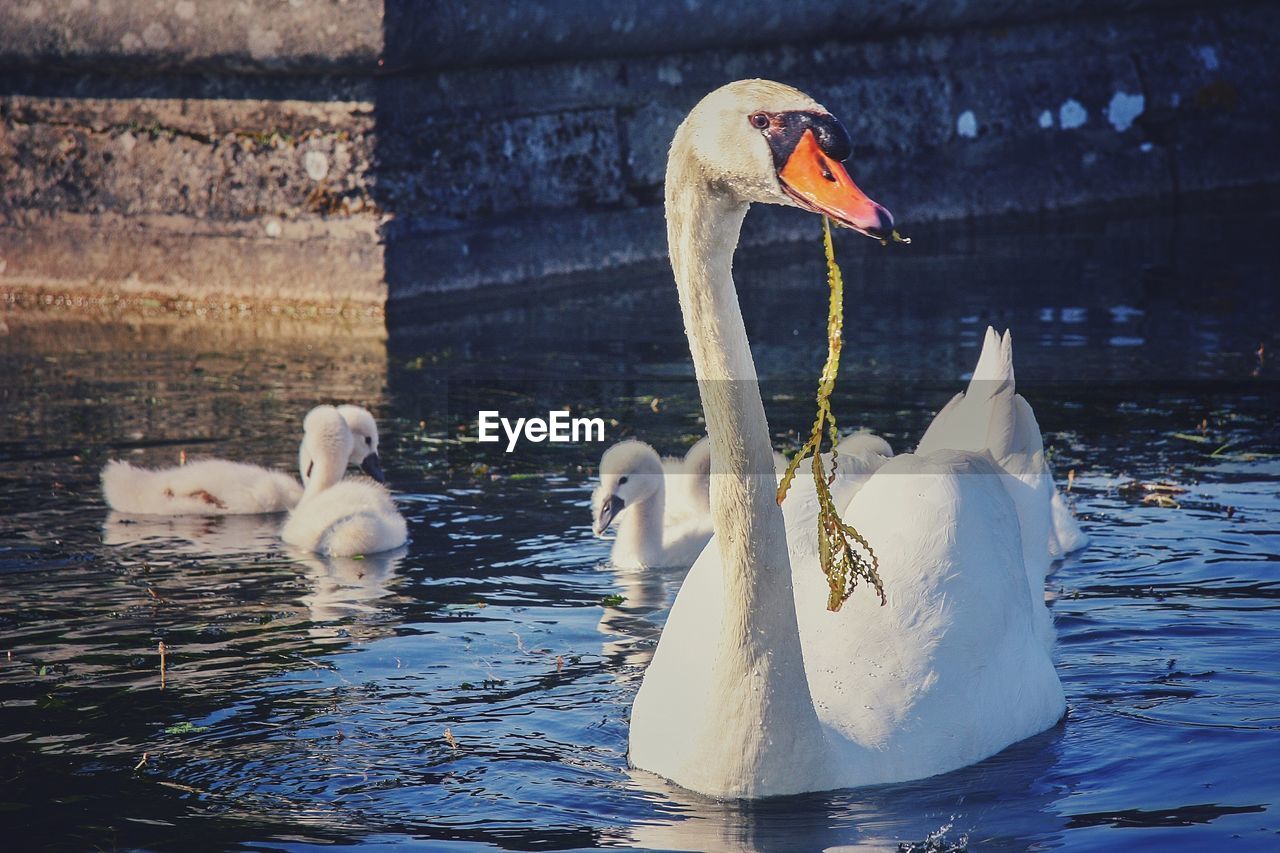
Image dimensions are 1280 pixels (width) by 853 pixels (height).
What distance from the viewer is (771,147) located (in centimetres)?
439

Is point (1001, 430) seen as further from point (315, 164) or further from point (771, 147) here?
point (315, 164)

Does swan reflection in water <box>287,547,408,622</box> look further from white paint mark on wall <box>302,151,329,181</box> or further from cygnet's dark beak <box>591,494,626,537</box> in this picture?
white paint mark on wall <box>302,151,329,181</box>

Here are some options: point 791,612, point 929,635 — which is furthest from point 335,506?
point 791,612

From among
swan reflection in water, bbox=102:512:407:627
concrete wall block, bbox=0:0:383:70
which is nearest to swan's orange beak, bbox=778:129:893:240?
swan reflection in water, bbox=102:512:407:627

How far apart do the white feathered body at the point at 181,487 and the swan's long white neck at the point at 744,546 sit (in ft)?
12.5

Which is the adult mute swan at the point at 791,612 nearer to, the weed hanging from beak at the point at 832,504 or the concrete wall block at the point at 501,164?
the weed hanging from beak at the point at 832,504

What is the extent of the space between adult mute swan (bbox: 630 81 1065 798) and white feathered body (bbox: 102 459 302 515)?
317 cm

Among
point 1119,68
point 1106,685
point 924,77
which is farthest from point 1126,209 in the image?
point 1106,685

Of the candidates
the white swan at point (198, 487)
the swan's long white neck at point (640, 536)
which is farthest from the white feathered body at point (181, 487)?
the swan's long white neck at point (640, 536)

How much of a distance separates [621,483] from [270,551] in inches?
55.7

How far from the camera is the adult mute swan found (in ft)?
14.7

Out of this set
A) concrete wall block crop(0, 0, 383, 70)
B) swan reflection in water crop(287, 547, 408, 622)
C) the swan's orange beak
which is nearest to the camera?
the swan's orange beak

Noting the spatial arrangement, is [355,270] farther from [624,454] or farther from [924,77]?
[924,77]

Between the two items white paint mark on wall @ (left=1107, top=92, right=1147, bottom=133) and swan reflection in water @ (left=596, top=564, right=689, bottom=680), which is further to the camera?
white paint mark on wall @ (left=1107, top=92, right=1147, bottom=133)
